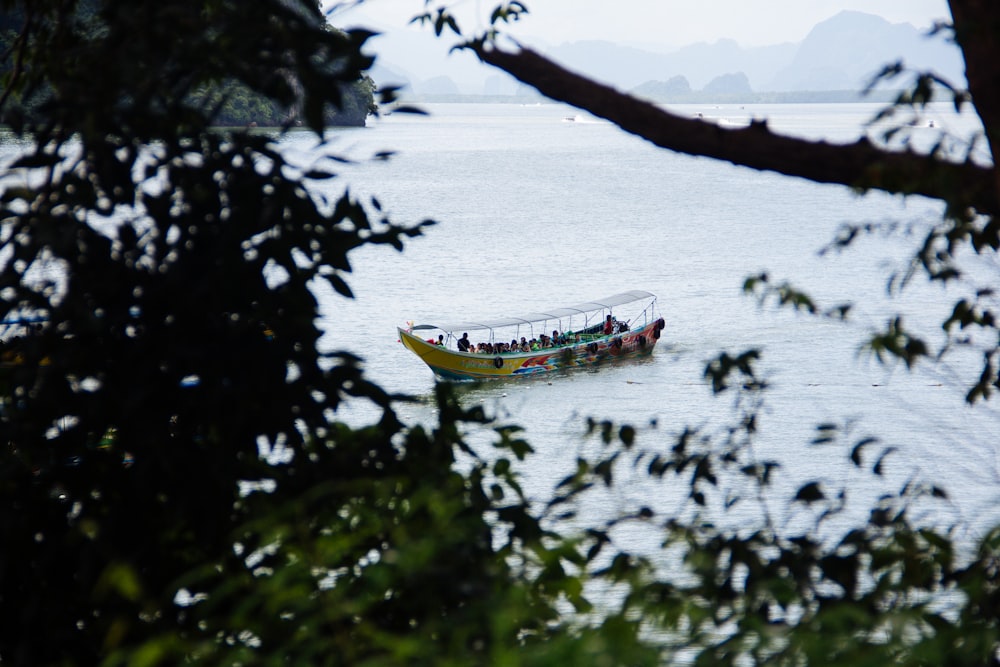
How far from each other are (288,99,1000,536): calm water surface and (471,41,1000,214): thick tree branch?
0.56ft

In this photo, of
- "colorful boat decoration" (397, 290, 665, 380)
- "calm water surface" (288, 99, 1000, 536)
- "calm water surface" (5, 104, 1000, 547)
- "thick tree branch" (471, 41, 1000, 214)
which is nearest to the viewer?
"thick tree branch" (471, 41, 1000, 214)

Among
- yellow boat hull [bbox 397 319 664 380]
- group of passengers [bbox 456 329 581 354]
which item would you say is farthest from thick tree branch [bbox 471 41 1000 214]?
group of passengers [bbox 456 329 581 354]

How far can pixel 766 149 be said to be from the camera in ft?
9.32

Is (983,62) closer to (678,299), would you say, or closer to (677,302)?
(677,302)

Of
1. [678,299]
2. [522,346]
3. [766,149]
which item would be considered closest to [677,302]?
[678,299]

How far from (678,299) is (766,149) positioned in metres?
41.1

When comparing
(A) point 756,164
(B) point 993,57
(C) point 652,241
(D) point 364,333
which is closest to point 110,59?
(A) point 756,164

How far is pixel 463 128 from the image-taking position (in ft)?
536

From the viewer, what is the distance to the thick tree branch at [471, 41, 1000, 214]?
256 cm

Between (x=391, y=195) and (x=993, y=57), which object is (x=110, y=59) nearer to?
(x=993, y=57)

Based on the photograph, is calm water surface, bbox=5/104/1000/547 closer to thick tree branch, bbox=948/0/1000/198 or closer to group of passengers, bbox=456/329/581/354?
thick tree branch, bbox=948/0/1000/198

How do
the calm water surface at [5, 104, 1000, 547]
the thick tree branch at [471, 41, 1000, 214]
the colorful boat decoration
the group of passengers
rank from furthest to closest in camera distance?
1. the group of passengers
2. the colorful boat decoration
3. the calm water surface at [5, 104, 1000, 547]
4. the thick tree branch at [471, 41, 1000, 214]

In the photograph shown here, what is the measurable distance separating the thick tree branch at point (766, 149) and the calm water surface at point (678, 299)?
0.56 ft

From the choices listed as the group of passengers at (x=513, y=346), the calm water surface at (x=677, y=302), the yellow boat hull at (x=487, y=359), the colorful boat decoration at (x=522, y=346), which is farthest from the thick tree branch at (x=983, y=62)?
the group of passengers at (x=513, y=346)
